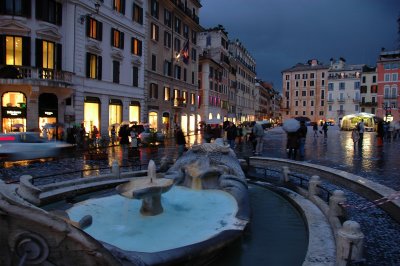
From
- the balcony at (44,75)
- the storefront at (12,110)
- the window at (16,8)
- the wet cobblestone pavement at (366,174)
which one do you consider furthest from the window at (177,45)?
the wet cobblestone pavement at (366,174)

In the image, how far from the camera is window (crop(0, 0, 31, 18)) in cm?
2217

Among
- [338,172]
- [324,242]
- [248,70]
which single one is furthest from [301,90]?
[324,242]

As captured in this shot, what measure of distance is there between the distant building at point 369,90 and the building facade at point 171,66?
181 feet

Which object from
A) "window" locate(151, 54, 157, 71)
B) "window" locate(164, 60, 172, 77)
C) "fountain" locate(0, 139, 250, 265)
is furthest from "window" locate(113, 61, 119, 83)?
"fountain" locate(0, 139, 250, 265)

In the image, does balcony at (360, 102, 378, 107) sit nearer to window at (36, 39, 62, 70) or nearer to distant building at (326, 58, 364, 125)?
distant building at (326, 58, 364, 125)

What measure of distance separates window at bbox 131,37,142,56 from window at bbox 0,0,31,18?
1145 cm

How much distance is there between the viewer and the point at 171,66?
41375mm

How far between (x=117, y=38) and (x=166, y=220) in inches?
1056

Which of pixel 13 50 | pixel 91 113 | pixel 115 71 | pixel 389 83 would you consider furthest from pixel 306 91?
pixel 13 50

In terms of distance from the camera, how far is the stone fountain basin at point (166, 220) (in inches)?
240

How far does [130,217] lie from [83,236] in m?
3.91

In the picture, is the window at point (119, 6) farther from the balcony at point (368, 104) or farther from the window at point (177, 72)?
the balcony at point (368, 104)

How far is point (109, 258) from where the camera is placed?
11.4 ft

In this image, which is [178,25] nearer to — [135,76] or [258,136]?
[135,76]
